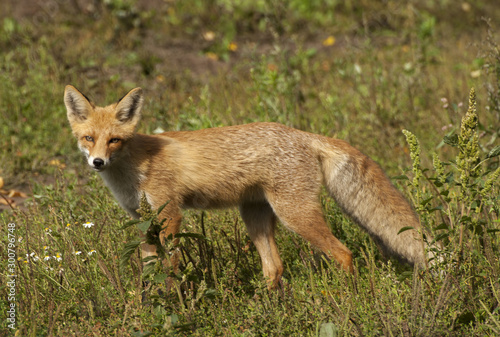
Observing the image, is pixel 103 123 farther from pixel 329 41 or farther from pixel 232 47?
pixel 329 41

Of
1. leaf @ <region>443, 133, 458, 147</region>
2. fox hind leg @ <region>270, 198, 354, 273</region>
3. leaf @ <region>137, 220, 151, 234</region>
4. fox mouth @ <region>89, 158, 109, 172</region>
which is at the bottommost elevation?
fox hind leg @ <region>270, 198, 354, 273</region>

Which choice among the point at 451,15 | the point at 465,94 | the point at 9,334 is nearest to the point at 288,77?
the point at 465,94

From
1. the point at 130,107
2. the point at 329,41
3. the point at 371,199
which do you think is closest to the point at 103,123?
the point at 130,107

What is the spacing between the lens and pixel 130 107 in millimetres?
4344

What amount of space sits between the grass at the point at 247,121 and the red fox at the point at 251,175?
7.5 inches

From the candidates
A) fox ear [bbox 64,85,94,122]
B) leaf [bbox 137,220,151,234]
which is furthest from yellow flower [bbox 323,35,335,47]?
leaf [bbox 137,220,151,234]

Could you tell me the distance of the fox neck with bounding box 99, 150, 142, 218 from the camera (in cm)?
423

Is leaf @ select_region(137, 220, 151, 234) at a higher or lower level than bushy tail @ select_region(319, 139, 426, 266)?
higher

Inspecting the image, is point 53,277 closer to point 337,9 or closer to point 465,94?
point 465,94

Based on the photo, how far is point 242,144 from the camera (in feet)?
14.7

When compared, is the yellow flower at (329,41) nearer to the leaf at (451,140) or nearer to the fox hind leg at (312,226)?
the fox hind leg at (312,226)

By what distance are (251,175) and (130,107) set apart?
1.14m

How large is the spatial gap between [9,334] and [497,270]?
3.13 m

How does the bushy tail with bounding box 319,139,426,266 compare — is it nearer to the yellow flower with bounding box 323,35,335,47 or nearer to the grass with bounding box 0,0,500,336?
the grass with bounding box 0,0,500,336
